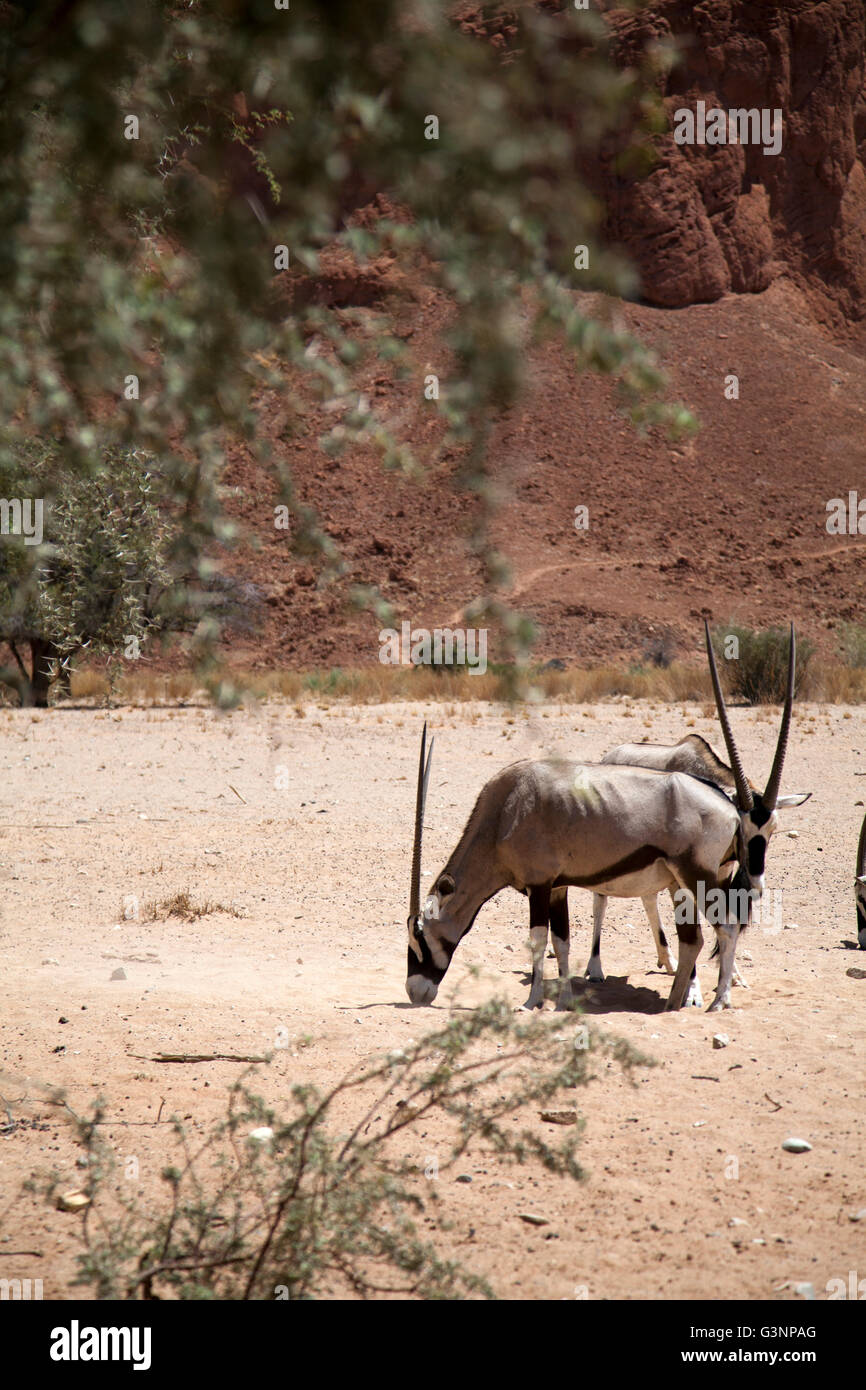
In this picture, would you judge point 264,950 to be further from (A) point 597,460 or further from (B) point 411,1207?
(A) point 597,460

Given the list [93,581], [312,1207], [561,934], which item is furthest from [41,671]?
[312,1207]

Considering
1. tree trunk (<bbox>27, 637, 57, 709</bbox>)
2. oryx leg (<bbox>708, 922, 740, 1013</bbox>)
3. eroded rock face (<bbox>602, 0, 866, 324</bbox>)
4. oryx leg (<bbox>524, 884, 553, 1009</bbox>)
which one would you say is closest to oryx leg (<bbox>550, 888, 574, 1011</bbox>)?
oryx leg (<bbox>524, 884, 553, 1009</bbox>)

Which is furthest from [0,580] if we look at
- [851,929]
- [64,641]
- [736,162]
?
[736,162]

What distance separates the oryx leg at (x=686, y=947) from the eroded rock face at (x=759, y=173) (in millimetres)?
40255

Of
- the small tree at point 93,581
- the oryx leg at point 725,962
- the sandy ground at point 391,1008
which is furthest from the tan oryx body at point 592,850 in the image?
the small tree at point 93,581

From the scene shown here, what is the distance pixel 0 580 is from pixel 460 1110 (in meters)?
17.3

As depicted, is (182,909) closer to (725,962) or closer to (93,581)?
(725,962)

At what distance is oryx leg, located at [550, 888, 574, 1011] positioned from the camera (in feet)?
19.8

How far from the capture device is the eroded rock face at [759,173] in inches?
1713

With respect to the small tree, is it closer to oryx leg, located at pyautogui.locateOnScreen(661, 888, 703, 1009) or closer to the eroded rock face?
oryx leg, located at pyautogui.locateOnScreen(661, 888, 703, 1009)

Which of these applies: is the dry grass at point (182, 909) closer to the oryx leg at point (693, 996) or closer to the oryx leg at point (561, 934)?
the oryx leg at point (561, 934)

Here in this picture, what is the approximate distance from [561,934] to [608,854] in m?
0.58

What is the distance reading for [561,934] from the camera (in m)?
6.35
